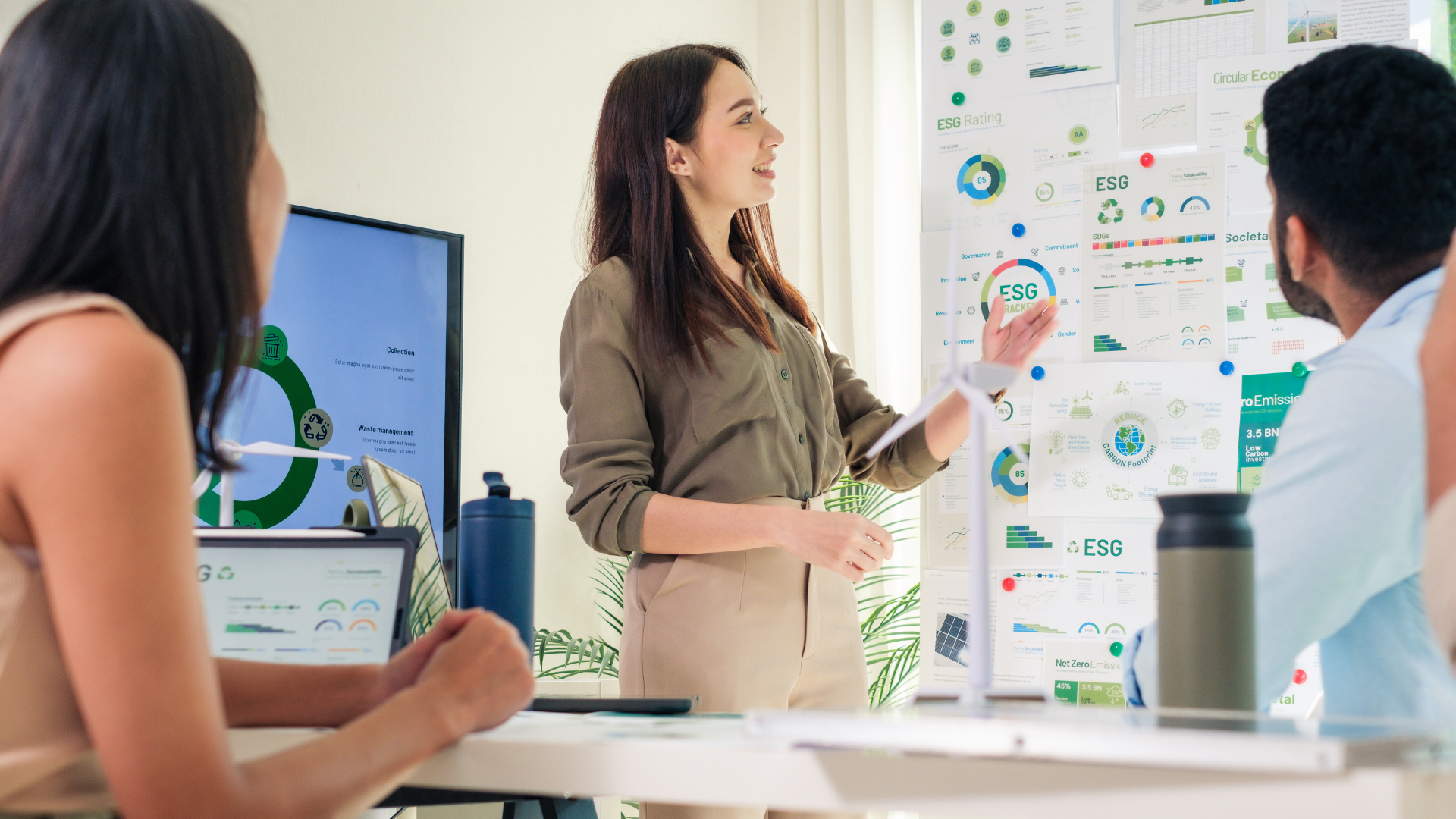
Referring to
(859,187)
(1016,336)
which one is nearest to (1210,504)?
(1016,336)

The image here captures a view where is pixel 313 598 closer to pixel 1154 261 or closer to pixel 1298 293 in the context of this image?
pixel 1298 293

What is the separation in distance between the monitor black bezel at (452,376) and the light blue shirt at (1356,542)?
2149mm

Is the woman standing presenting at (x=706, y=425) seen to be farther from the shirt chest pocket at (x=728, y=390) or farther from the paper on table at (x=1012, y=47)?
the paper on table at (x=1012, y=47)

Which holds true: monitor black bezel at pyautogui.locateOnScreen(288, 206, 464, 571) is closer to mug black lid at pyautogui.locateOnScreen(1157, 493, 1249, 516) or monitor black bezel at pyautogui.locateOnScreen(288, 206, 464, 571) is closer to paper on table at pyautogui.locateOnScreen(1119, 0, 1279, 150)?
paper on table at pyautogui.locateOnScreen(1119, 0, 1279, 150)

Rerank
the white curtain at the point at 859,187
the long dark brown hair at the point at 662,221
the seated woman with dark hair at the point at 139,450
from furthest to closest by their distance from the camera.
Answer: the white curtain at the point at 859,187, the long dark brown hair at the point at 662,221, the seated woman with dark hair at the point at 139,450

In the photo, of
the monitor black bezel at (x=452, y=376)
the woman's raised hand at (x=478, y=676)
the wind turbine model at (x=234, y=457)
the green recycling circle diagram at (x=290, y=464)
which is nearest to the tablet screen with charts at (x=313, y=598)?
the wind turbine model at (x=234, y=457)

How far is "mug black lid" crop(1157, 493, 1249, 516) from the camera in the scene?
84 cm

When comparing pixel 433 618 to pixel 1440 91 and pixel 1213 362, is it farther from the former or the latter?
pixel 1213 362

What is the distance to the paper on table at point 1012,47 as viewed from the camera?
2.88m

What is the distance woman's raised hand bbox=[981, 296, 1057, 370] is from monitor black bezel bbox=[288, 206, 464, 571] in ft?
4.73

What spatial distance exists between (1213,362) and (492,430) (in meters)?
1.89

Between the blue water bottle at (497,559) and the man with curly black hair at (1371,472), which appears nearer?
the man with curly black hair at (1371,472)

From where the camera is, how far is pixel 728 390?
1.77 m

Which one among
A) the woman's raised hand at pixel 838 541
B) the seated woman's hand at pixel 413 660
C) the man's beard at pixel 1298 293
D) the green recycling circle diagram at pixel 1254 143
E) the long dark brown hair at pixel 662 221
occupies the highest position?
the green recycling circle diagram at pixel 1254 143
